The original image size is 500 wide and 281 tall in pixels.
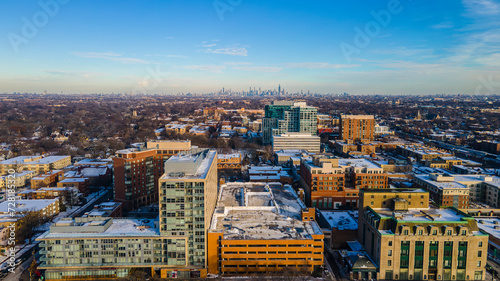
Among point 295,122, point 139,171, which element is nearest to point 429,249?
point 139,171

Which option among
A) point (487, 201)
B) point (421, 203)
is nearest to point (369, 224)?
point (421, 203)

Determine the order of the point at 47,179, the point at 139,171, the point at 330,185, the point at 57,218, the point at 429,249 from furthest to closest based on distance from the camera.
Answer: the point at 47,179 < the point at 330,185 < the point at 139,171 < the point at 57,218 < the point at 429,249

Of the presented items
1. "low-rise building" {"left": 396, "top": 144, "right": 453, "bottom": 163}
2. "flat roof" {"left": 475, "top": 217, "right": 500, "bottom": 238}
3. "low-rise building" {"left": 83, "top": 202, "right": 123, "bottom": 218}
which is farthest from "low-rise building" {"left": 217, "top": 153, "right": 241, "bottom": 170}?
"flat roof" {"left": 475, "top": 217, "right": 500, "bottom": 238}

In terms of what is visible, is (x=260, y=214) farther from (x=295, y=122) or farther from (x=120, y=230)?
(x=295, y=122)

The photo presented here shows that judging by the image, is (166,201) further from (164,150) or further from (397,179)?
(397,179)

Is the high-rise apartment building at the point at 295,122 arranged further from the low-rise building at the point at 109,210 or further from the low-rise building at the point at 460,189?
the low-rise building at the point at 109,210

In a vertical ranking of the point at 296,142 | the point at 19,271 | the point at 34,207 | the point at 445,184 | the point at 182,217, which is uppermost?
the point at 296,142

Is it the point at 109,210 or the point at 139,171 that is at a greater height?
the point at 139,171
